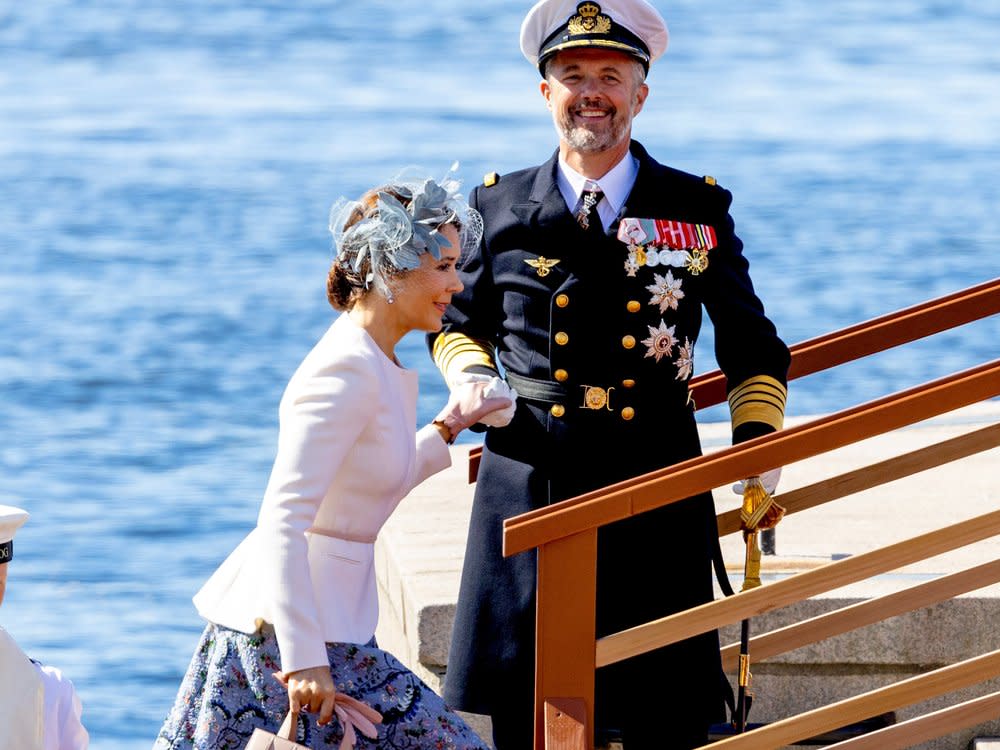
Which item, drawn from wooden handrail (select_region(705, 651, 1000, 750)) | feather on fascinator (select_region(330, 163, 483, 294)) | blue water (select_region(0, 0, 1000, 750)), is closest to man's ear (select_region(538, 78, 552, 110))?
feather on fascinator (select_region(330, 163, 483, 294))

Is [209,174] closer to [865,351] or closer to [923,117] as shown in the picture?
[923,117]

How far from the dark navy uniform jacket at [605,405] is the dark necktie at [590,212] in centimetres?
1

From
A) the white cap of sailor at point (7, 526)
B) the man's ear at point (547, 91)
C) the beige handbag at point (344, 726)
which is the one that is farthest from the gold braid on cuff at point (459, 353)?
the white cap of sailor at point (7, 526)

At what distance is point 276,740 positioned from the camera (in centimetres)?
363

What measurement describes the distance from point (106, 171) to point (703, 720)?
21.2 m

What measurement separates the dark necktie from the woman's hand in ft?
3.62

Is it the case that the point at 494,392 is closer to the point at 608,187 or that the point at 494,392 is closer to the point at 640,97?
the point at 608,187

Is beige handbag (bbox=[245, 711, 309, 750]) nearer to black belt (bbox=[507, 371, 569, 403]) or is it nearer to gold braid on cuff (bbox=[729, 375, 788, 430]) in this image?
black belt (bbox=[507, 371, 569, 403])

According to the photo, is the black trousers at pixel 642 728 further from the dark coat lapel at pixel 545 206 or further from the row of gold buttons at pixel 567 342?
the dark coat lapel at pixel 545 206

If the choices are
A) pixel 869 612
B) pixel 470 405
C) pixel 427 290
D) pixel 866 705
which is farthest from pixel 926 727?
pixel 427 290

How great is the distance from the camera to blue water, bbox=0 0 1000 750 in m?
12.0

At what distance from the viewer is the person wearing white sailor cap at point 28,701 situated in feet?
11.5

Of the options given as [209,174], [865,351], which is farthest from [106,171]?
[865,351]

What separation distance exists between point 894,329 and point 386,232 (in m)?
1.52
